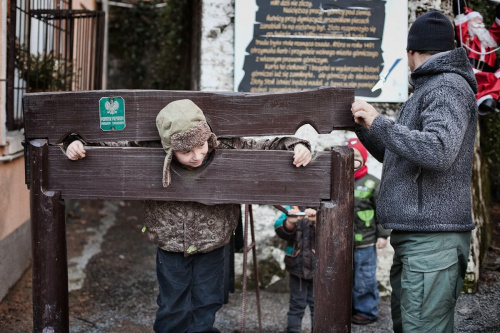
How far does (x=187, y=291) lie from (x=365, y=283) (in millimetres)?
1739

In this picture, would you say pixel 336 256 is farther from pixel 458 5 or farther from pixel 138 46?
pixel 138 46

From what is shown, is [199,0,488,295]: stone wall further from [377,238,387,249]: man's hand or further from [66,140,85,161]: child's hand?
[66,140,85,161]: child's hand

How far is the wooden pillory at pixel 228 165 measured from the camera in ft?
9.88

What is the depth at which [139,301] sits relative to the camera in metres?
5.06

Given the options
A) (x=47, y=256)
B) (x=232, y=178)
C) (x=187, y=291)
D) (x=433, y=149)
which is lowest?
(x=187, y=291)

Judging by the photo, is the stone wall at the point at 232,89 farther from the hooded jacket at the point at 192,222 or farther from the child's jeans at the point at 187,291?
the hooded jacket at the point at 192,222

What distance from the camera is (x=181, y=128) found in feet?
9.18

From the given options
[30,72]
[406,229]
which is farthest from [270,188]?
[30,72]

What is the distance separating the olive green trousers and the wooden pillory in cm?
32

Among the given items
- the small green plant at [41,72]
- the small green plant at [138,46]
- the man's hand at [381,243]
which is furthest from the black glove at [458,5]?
the small green plant at [138,46]

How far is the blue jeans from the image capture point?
454cm

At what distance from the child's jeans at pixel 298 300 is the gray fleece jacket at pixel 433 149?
4.28 feet

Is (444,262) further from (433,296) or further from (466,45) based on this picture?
(466,45)

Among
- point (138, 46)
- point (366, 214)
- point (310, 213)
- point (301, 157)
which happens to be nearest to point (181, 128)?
point (301, 157)
